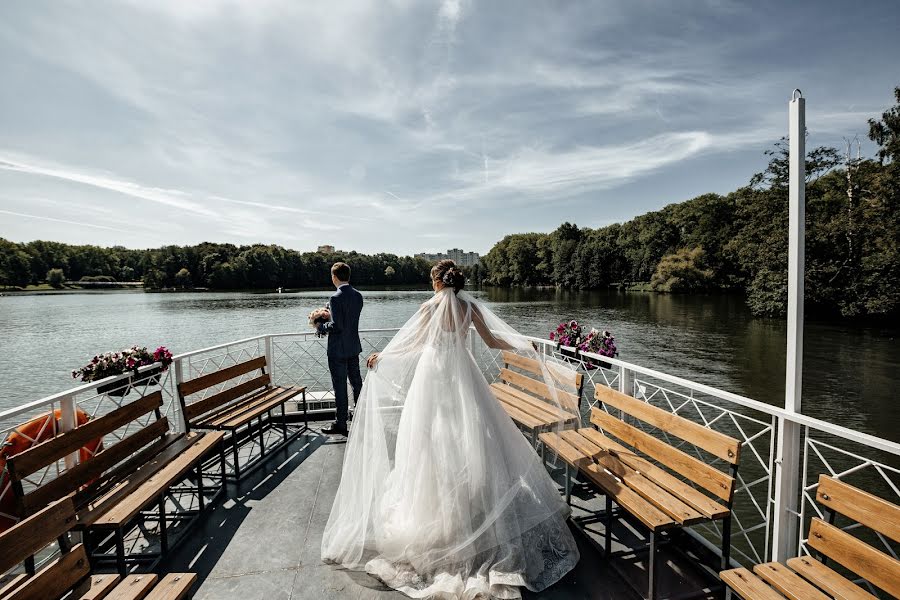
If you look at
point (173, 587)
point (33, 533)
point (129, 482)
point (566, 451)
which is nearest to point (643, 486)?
point (566, 451)

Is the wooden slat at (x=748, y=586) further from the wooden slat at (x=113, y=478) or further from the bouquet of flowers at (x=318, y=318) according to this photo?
the bouquet of flowers at (x=318, y=318)

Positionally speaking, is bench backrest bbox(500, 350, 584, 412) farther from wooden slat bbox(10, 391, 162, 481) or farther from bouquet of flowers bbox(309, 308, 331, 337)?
wooden slat bbox(10, 391, 162, 481)

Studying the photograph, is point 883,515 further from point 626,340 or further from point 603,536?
point 626,340

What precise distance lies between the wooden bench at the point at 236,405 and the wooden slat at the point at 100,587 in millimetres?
1901

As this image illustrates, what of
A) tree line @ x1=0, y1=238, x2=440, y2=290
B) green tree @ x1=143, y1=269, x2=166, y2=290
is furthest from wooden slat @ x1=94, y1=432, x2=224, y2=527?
green tree @ x1=143, y1=269, x2=166, y2=290

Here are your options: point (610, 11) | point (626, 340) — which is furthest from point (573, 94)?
point (626, 340)

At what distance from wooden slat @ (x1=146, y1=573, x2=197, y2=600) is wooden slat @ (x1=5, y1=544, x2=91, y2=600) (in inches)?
12.1

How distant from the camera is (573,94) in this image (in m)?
9.43

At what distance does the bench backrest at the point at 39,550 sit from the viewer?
4.78ft

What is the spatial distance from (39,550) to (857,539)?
3197 mm

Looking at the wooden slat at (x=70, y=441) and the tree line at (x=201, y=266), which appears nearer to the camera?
the wooden slat at (x=70, y=441)

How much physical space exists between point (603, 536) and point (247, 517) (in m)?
2.77

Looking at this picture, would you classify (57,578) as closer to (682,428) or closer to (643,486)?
(643,486)

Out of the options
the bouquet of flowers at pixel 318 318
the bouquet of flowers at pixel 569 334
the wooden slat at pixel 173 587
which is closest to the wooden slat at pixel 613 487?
the bouquet of flowers at pixel 569 334
